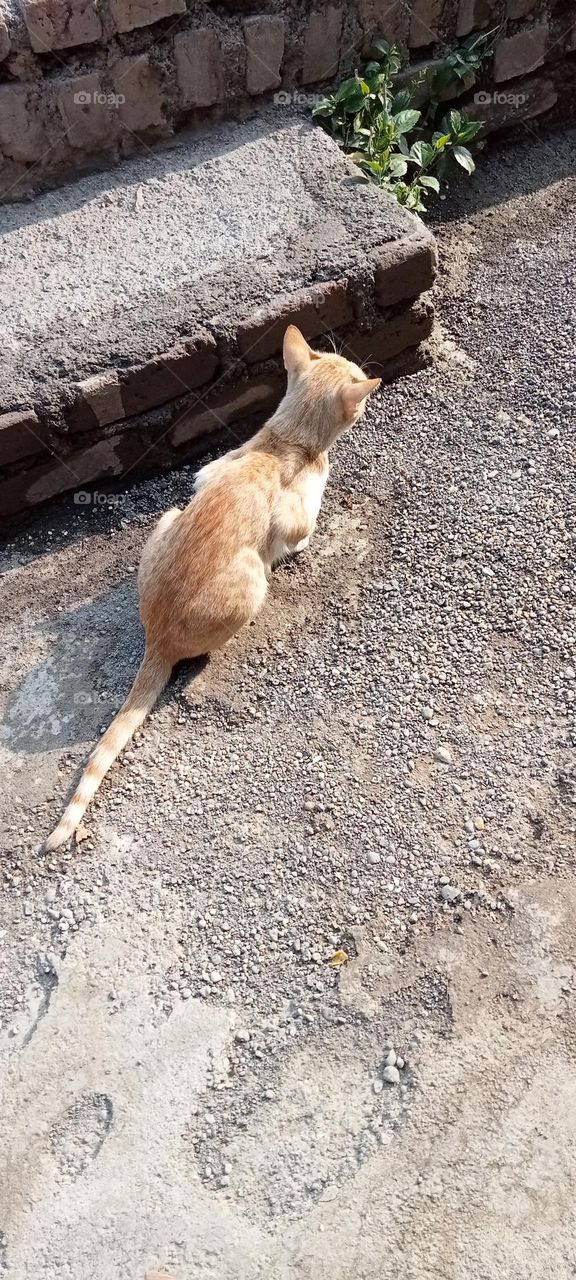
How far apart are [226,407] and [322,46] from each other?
6.80 feet

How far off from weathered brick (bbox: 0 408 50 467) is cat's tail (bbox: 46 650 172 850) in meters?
1.15

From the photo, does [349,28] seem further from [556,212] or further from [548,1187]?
[548,1187]

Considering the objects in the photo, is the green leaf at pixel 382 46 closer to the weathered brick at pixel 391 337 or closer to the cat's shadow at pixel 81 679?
the weathered brick at pixel 391 337

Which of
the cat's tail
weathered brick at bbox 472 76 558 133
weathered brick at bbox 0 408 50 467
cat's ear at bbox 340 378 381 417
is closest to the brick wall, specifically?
weathered brick at bbox 472 76 558 133

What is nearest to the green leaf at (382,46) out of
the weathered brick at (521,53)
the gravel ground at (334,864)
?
Answer: the weathered brick at (521,53)

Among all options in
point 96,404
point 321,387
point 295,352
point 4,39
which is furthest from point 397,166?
point 96,404

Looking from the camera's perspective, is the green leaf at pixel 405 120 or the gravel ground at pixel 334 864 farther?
the green leaf at pixel 405 120

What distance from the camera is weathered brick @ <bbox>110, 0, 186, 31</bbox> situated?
4.10 m

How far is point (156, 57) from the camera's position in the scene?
14.2 ft

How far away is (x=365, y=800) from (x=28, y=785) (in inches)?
53.8

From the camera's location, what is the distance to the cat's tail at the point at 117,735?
3328 millimetres

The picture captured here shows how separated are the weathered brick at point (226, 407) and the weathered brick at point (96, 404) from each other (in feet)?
1.15

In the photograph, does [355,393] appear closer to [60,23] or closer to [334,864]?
[334,864]

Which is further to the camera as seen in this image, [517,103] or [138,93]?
[517,103]
